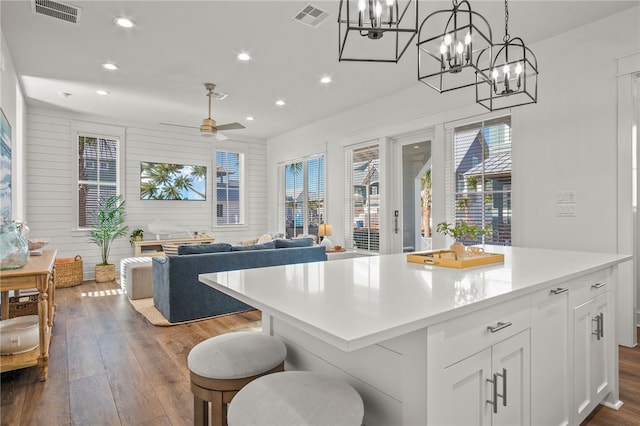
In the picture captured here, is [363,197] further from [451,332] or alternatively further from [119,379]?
[451,332]

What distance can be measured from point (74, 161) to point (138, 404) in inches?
227

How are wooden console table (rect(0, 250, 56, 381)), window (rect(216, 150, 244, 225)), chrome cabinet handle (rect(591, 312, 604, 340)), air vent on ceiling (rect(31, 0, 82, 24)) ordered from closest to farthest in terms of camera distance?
A: 1. chrome cabinet handle (rect(591, 312, 604, 340))
2. wooden console table (rect(0, 250, 56, 381))
3. air vent on ceiling (rect(31, 0, 82, 24))
4. window (rect(216, 150, 244, 225))

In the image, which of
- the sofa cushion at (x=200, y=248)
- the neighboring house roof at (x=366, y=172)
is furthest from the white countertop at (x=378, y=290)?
the neighboring house roof at (x=366, y=172)

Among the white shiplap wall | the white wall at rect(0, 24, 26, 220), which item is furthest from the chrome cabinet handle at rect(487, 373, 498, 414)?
the white shiplap wall

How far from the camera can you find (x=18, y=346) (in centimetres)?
260

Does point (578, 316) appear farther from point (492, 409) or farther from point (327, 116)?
point (327, 116)

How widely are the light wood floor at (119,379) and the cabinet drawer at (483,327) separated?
1.17 metres

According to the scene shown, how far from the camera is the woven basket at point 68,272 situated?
19.2 ft

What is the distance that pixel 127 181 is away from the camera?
6996mm

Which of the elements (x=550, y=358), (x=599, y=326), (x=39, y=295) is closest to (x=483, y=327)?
(x=550, y=358)

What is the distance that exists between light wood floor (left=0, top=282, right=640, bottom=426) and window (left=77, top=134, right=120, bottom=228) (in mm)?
3132

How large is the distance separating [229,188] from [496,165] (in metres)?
5.81

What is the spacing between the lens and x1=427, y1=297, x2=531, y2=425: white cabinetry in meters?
1.09

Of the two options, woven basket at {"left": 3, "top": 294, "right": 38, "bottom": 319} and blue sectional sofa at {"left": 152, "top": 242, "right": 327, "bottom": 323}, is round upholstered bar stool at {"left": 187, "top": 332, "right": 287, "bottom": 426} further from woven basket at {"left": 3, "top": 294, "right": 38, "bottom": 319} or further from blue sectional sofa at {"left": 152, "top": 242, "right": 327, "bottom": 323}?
woven basket at {"left": 3, "top": 294, "right": 38, "bottom": 319}
